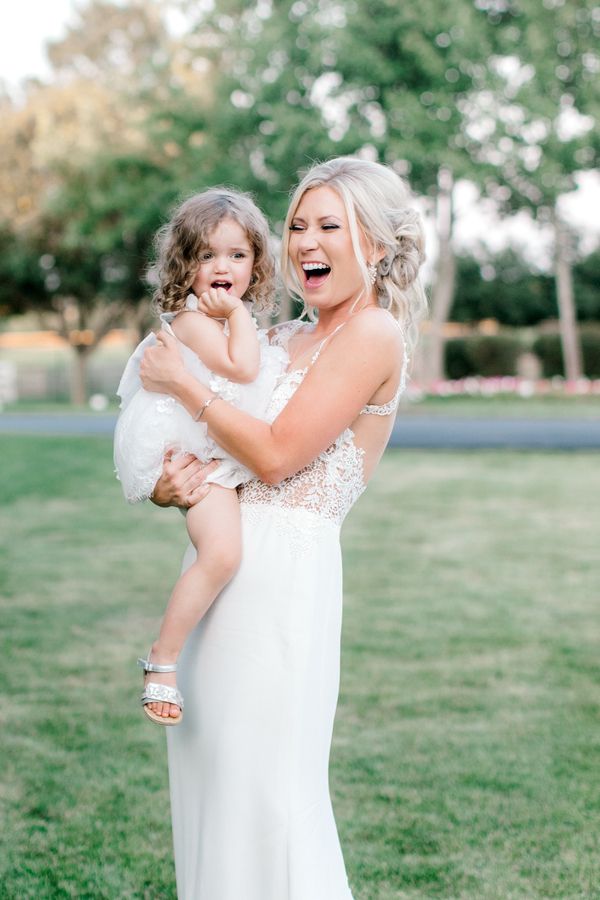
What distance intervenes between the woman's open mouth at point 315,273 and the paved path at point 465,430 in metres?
14.9

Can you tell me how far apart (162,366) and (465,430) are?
701 inches

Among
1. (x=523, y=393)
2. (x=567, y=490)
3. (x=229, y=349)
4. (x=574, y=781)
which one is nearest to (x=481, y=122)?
(x=523, y=393)

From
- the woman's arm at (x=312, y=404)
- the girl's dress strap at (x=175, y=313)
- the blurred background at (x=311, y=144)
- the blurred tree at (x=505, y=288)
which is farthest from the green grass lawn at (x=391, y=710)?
the blurred tree at (x=505, y=288)

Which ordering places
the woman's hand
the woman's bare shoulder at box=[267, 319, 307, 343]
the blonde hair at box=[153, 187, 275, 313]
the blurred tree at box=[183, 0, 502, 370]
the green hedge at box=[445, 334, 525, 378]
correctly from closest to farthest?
the woman's hand
the blonde hair at box=[153, 187, 275, 313]
the woman's bare shoulder at box=[267, 319, 307, 343]
the blurred tree at box=[183, 0, 502, 370]
the green hedge at box=[445, 334, 525, 378]

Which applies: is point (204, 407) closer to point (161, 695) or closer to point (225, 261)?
point (225, 261)

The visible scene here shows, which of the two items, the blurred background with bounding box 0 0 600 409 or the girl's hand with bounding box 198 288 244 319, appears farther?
the blurred background with bounding box 0 0 600 409

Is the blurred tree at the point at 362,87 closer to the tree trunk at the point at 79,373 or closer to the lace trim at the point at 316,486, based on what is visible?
the tree trunk at the point at 79,373

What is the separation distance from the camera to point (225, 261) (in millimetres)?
2787

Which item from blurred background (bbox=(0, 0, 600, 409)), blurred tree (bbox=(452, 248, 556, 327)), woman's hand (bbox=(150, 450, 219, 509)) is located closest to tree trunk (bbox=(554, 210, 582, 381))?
blurred background (bbox=(0, 0, 600, 409))

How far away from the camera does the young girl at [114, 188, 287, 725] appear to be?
2656 millimetres

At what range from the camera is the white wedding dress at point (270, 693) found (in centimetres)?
270

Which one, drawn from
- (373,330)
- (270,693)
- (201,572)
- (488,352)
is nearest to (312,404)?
(373,330)

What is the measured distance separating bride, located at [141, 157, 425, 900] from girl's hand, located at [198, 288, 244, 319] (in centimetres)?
12

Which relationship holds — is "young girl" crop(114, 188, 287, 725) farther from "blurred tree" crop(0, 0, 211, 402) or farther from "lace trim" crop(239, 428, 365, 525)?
"blurred tree" crop(0, 0, 211, 402)
